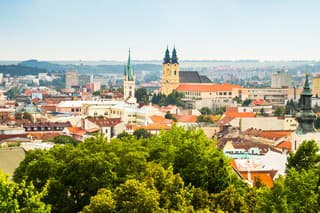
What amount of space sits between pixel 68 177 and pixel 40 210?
7577 millimetres

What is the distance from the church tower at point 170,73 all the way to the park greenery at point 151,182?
316ft

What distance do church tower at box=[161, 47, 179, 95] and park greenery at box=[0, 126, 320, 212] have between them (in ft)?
316

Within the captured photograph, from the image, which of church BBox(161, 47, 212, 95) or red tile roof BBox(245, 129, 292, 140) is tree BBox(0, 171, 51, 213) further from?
church BBox(161, 47, 212, 95)

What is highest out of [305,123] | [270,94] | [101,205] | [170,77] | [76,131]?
[305,123]

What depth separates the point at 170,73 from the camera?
415 feet

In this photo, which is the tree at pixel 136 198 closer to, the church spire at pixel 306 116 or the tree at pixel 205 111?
the church spire at pixel 306 116

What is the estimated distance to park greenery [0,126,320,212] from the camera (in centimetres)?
1836

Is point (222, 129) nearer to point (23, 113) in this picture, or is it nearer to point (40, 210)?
point (23, 113)

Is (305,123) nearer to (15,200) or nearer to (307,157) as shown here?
(307,157)

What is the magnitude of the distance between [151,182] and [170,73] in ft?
350

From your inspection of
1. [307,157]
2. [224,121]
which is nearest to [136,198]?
[307,157]

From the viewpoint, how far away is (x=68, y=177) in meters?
23.4

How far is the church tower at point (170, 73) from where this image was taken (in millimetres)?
126250

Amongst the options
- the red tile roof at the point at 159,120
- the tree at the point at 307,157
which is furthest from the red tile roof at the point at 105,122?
the tree at the point at 307,157
